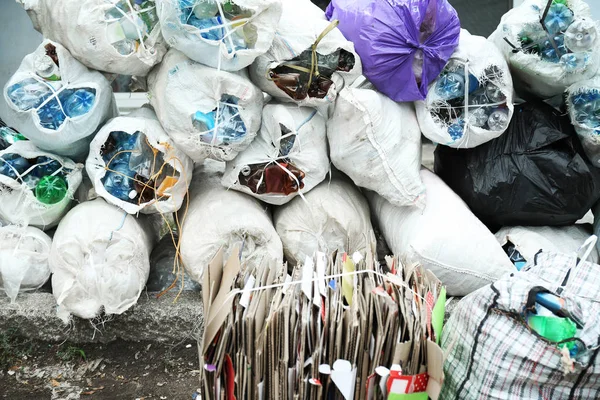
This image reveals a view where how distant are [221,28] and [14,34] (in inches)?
168

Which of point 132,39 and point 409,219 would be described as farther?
point 409,219

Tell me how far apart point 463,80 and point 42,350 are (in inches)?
91.6

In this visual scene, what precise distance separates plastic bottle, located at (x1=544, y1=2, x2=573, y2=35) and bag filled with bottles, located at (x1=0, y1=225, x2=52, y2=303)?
2493mm

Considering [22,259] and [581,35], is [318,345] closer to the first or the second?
[22,259]

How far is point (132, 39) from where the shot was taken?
2590 mm

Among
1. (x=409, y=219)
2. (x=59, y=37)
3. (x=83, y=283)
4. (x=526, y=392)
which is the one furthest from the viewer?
(x=409, y=219)

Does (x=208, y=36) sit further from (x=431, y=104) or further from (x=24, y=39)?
(x=24, y=39)

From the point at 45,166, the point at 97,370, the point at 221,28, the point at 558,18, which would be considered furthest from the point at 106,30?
the point at 558,18

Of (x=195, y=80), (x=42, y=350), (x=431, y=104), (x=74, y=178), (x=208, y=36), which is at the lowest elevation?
(x=42, y=350)

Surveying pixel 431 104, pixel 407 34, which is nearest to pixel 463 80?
pixel 431 104

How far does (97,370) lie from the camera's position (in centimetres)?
273

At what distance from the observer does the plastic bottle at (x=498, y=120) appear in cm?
276

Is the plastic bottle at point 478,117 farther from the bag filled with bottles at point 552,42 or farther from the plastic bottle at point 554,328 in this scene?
the plastic bottle at point 554,328

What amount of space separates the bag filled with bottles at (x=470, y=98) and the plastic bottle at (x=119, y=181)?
1.40 metres
